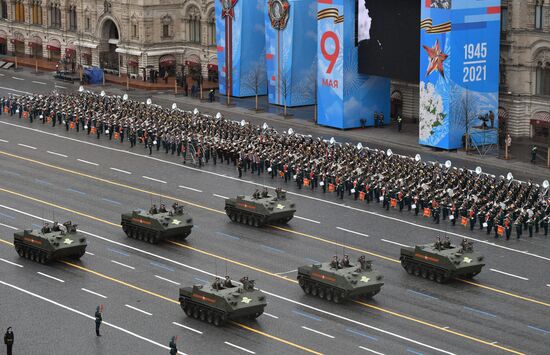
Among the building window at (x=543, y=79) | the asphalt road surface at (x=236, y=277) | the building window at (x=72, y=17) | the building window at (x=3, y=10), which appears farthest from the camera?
the building window at (x=3, y=10)

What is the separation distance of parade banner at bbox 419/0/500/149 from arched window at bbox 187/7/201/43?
4099 centimetres

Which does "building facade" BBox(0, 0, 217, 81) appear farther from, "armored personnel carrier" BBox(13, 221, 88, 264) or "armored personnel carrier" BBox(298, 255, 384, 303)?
"armored personnel carrier" BBox(298, 255, 384, 303)

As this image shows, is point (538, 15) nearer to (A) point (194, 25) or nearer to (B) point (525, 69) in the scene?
(B) point (525, 69)

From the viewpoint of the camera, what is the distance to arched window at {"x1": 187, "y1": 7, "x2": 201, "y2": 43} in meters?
153

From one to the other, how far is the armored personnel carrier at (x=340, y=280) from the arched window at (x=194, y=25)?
78040 mm

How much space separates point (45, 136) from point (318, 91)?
81.0 feet

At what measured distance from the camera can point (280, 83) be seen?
136 m

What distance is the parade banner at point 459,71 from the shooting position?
114 metres

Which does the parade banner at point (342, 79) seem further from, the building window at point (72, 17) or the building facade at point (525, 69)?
the building window at point (72, 17)

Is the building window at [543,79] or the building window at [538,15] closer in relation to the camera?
the building window at [538,15]

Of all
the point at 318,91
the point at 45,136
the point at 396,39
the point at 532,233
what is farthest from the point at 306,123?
the point at 532,233

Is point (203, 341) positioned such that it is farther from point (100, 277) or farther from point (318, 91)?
point (318, 91)

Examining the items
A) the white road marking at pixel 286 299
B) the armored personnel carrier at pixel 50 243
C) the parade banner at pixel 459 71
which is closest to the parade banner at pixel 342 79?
the parade banner at pixel 459 71

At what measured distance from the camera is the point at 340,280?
250 feet
